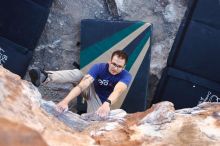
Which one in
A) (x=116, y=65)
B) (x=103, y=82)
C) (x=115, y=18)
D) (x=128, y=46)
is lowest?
(x=103, y=82)

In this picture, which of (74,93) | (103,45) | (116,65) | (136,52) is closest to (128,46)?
(136,52)

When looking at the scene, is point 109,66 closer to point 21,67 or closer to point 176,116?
point 176,116

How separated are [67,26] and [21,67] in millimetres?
569

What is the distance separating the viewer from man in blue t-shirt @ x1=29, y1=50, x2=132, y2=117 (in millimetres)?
3186

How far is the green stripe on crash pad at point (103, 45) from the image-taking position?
4324 mm

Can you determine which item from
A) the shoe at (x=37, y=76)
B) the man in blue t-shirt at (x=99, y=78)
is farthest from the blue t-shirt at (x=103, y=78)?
the shoe at (x=37, y=76)

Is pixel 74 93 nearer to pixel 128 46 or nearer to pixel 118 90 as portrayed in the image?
pixel 118 90

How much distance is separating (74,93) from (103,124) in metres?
0.50

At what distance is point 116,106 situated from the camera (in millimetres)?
4285

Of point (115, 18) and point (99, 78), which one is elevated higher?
point (115, 18)

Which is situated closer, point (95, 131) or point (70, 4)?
point (95, 131)

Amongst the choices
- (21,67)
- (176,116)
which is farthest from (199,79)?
(176,116)

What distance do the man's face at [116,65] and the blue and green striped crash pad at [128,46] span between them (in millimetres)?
1024

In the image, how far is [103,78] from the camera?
3414 mm
